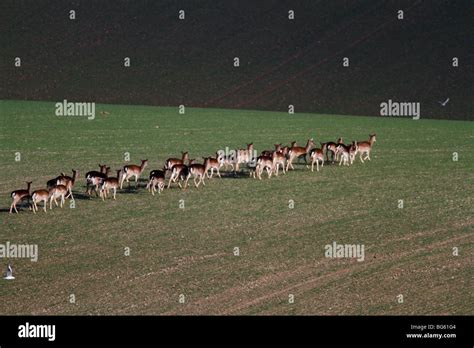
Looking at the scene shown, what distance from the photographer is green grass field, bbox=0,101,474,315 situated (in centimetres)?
1475

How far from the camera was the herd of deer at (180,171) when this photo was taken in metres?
22.5

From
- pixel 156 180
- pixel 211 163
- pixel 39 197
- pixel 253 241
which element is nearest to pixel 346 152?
pixel 211 163

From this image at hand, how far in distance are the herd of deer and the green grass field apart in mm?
416

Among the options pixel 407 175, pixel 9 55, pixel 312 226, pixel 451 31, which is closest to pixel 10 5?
pixel 9 55

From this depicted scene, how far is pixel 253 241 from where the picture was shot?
1916 cm

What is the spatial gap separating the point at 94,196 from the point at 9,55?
74.2 metres

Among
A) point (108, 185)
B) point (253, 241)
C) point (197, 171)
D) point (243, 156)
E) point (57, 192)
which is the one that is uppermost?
point (243, 156)

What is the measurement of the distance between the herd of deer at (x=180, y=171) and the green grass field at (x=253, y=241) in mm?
416

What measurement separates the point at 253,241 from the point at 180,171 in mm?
6724

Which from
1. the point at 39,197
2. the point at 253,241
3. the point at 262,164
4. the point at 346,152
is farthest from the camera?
the point at 346,152

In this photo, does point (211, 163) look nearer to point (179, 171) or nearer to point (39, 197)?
point (179, 171)

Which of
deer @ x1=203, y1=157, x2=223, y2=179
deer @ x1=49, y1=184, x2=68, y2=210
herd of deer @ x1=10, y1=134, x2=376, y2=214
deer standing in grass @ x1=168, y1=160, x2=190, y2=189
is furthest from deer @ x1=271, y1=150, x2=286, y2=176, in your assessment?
deer @ x1=49, y1=184, x2=68, y2=210

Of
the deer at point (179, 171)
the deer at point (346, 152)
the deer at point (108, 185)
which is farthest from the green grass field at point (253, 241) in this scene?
the deer at point (179, 171)

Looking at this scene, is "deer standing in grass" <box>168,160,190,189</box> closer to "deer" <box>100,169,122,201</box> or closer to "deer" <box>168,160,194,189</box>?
"deer" <box>168,160,194,189</box>
